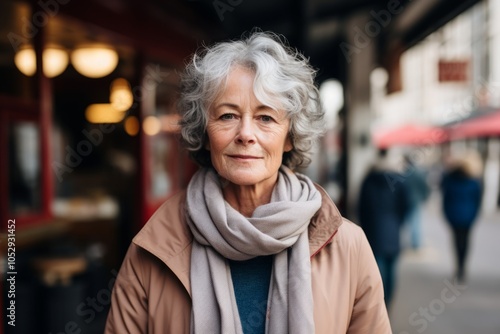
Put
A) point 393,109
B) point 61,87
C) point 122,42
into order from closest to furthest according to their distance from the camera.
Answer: point 122,42 < point 61,87 < point 393,109

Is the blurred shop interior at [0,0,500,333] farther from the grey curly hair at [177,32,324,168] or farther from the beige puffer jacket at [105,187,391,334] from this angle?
the beige puffer jacket at [105,187,391,334]

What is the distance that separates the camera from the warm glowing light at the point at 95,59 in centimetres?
620

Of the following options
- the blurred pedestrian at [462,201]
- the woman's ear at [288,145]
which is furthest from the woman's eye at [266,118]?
the blurred pedestrian at [462,201]

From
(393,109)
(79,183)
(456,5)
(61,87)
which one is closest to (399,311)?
(456,5)

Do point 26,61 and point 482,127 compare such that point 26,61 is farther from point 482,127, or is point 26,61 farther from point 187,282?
point 482,127

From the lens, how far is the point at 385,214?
5.95 metres

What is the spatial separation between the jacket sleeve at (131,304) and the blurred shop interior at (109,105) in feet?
2.26

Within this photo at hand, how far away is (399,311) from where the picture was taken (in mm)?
6309

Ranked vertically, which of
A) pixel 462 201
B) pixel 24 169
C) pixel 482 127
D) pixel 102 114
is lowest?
pixel 462 201

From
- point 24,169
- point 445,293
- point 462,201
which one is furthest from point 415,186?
point 24,169

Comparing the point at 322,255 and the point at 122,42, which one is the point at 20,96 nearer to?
the point at 122,42

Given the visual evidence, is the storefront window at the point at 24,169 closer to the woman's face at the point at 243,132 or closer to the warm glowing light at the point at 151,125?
the warm glowing light at the point at 151,125

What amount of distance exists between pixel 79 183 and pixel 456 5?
5495 millimetres

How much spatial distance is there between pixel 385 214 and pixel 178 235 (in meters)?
4.45
